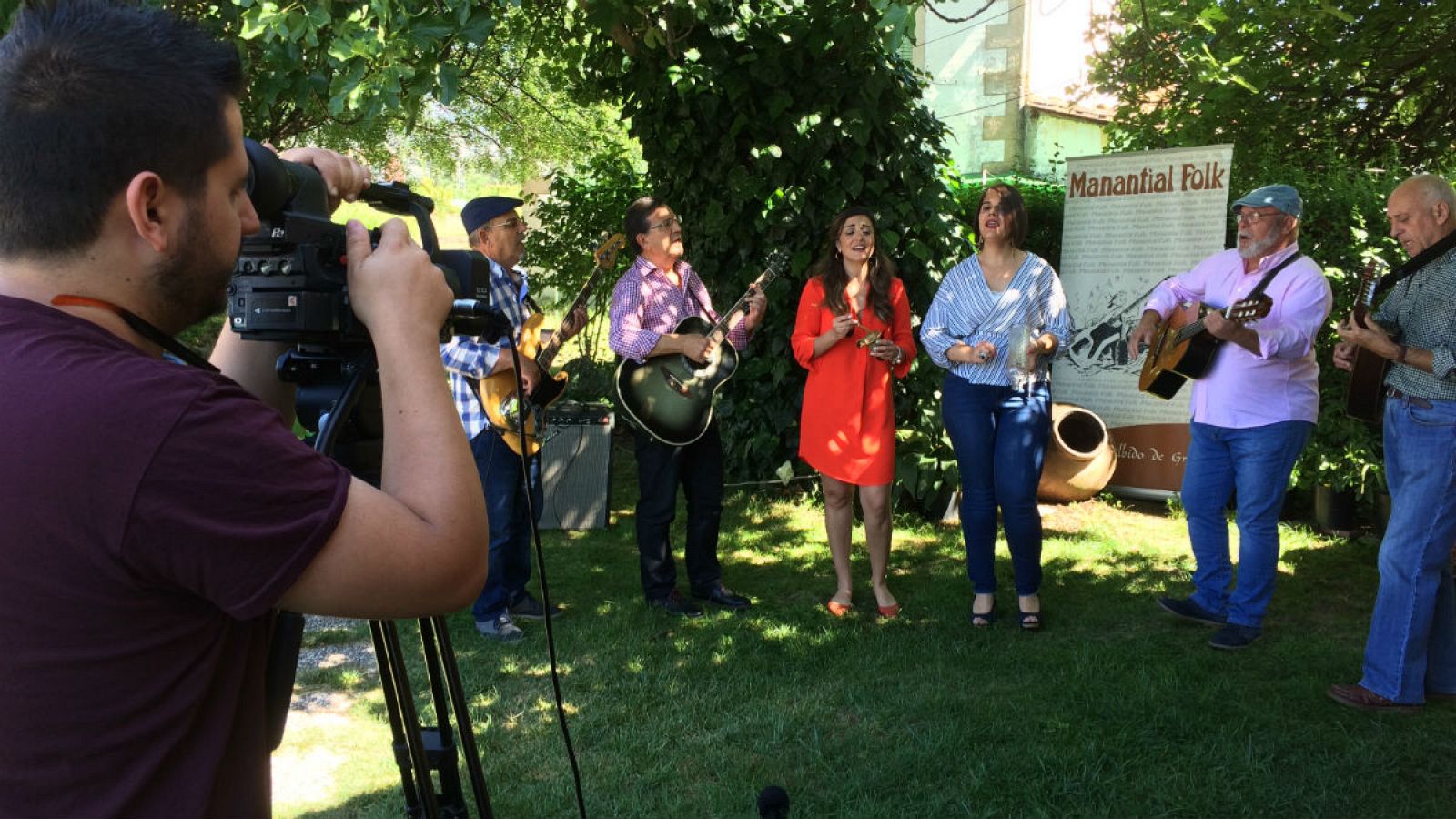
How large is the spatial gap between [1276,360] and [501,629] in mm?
3741

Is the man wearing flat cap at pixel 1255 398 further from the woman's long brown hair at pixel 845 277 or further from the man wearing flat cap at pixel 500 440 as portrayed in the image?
the man wearing flat cap at pixel 500 440

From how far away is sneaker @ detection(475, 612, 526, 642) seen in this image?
512cm

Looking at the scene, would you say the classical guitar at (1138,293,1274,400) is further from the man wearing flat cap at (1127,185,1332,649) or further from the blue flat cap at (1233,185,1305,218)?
the blue flat cap at (1233,185,1305,218)

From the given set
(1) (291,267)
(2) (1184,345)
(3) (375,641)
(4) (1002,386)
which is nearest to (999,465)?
(4) (1002,386)

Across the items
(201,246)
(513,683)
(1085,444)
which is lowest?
(513,683)

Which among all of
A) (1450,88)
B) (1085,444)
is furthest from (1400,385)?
(1450,88)

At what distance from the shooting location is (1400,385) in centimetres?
421

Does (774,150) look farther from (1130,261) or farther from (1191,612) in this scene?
(1191,612)

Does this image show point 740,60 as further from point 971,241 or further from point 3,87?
point 3,87

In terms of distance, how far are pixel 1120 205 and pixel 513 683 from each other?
→ 5593mm

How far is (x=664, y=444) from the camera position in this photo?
5.45m

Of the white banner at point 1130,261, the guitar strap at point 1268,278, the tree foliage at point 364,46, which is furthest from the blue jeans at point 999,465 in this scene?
the white banner at point 1130,261

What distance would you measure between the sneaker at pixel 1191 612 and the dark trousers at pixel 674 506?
89.0 inches

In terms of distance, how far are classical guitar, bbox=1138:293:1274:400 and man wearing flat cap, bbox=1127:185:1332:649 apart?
50 millimetres
